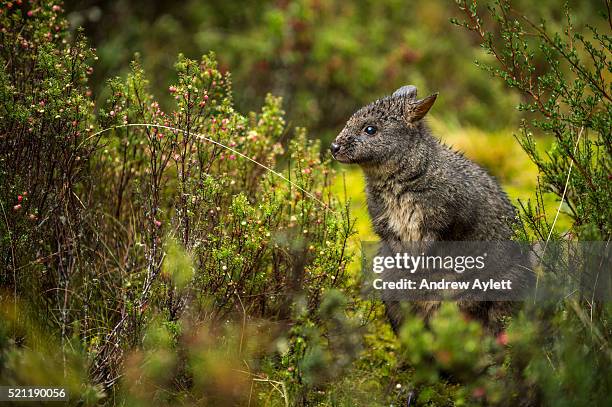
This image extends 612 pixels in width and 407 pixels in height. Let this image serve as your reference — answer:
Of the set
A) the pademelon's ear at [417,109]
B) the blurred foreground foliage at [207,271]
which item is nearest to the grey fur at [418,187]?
the pademelon's ear at [417,109]

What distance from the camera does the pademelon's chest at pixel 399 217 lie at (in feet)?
13.7

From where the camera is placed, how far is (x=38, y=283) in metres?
4.00

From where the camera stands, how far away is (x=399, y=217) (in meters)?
4.23

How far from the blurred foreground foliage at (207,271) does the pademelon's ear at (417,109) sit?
562mm

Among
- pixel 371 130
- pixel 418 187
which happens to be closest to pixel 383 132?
pixel 371 130

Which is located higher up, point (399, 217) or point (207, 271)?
point (399, 217)

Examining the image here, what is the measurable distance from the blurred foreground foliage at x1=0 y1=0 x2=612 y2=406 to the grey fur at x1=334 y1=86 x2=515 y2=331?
24 centimetres

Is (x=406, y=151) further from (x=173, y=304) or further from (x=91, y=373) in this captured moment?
(x=91, y=373)

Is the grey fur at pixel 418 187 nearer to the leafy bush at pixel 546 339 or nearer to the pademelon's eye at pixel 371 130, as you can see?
the pademelon's eye at pixel 371 130

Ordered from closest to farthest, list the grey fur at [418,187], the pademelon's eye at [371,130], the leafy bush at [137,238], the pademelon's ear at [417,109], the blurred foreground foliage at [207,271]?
1. the blurred foreground foliage at [207,271]
2. the leafy bush at [137,238]
3. the grey fur at [418,187]
4. the pademelon's ear at [417,109]
5. the pademelon's eye at [371,130]

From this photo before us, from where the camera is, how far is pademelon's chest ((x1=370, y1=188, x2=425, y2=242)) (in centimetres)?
417

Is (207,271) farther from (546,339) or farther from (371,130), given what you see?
(546,339)

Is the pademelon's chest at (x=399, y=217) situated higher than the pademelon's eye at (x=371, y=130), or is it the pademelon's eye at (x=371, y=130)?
the pademelon's eye at (x=371, y=130)

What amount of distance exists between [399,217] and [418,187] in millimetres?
219
